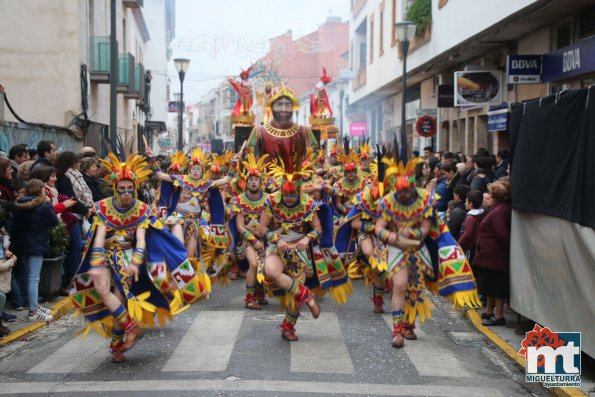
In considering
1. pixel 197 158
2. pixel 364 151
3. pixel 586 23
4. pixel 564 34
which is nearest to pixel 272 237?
pixel 197 158

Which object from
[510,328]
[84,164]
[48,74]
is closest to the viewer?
[510,328]

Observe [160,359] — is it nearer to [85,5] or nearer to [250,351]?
[250,351]

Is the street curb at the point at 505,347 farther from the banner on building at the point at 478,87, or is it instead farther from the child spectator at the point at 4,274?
the banner on building at the point at 478,87

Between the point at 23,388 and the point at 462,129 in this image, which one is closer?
the point at 23,388

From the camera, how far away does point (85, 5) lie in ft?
68.3

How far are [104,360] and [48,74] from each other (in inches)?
558

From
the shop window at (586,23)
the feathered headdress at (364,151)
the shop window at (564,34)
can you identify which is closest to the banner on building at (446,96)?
the shop window at (564,34)

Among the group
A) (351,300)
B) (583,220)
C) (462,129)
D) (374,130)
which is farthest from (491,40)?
(374,130)

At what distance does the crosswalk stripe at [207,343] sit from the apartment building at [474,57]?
726cm

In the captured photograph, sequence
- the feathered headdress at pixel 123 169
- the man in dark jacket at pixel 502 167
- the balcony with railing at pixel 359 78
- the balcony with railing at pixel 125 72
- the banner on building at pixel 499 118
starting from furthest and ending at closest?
the balcony with railing at pixel 359 78 → the balcony with railing at pixel 125 72 → the banner on building at pixel 499 118 → the man in dark jacket at pixel 502 167 → the feathered headdress at pixel 123 169

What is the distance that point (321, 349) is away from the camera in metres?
7.96

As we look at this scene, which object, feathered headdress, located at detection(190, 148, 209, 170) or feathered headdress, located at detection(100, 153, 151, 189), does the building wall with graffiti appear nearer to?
feathered headdress, located at detection(190, 148, 209, 170)

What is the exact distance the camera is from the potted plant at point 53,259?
406 inches

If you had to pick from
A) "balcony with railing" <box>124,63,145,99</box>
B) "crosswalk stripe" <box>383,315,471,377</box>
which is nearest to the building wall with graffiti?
"crosswalk stripe" <box>383,315,471,377</box>
